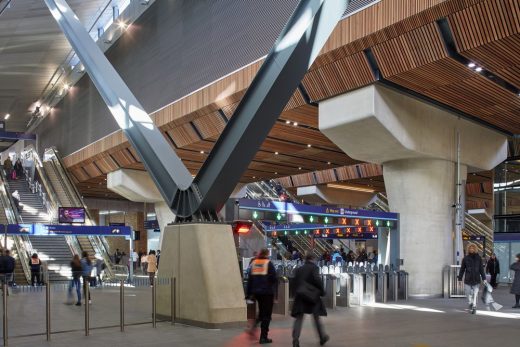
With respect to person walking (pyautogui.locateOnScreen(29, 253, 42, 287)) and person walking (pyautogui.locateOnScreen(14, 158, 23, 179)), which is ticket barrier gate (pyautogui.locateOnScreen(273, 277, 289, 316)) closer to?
person walking (pyautogui.locateOnScreen(29, 253, 42, 287))

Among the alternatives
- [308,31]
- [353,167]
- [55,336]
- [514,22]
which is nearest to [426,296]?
[514,22]

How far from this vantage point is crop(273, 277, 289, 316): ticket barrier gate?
41.5 ft

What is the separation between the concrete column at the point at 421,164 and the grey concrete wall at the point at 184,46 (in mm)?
3561

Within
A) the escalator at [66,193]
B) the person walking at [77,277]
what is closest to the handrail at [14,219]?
the escalator at [66,193]

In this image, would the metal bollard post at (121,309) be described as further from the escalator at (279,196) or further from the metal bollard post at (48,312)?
the escalator at (279,196)

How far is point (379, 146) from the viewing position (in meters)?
17.3

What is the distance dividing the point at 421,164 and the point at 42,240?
55.4 feet

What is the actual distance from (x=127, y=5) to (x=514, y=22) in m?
24.1

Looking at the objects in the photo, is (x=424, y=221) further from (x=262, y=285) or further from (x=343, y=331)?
(x=262, y=285)

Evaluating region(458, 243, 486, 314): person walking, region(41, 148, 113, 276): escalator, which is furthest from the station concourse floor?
region(41, 148, 113, 276): escalator

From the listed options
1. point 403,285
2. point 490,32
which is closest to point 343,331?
point 490,32

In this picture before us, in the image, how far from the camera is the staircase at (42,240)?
24.2 m

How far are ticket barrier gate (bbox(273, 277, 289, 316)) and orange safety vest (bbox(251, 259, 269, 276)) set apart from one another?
369 cm

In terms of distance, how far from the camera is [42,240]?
87.5 ft
